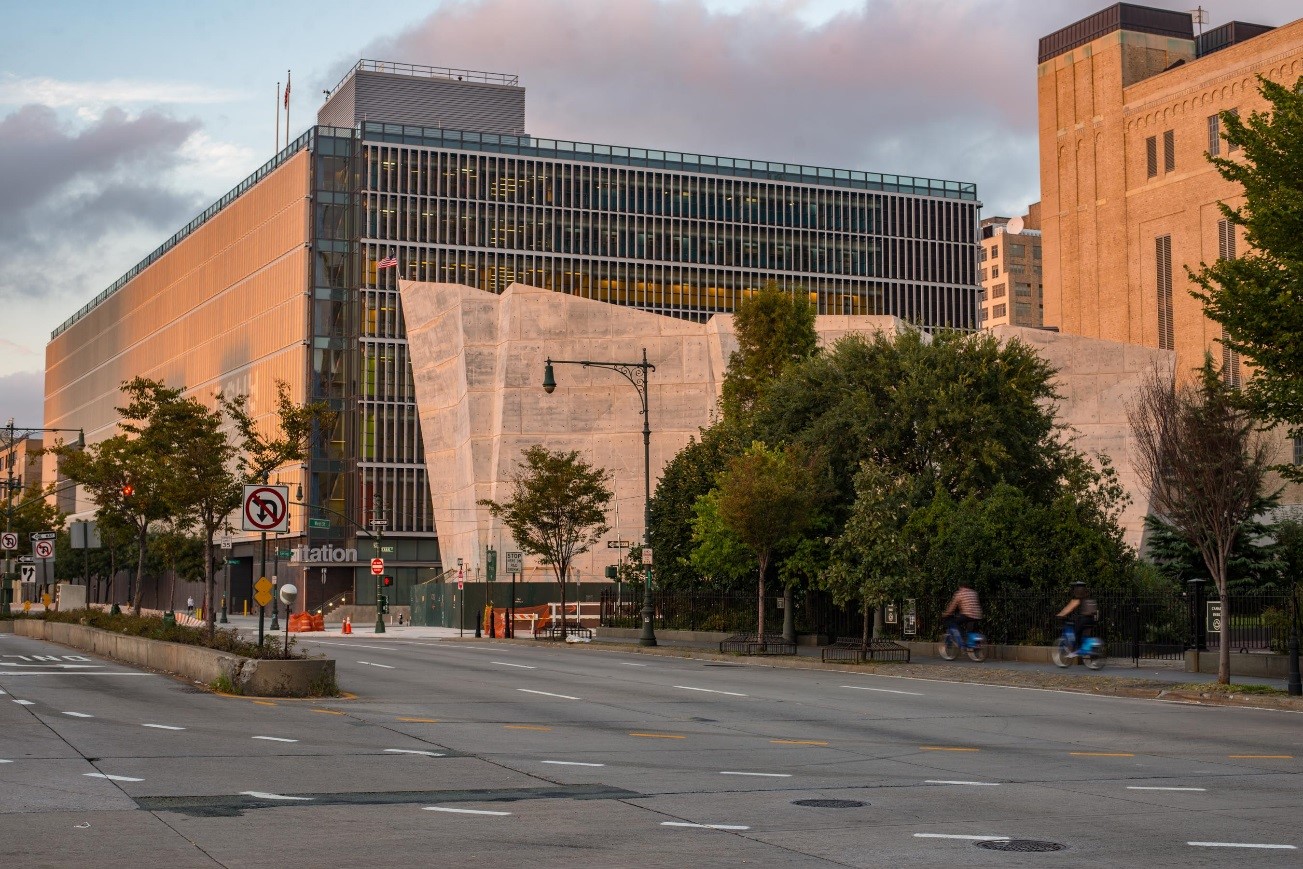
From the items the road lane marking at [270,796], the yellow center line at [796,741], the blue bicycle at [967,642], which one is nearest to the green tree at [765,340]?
the blue bicycle at [967,642]

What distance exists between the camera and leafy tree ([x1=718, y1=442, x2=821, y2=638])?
41094 mm

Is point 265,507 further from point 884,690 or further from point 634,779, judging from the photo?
point 634,779

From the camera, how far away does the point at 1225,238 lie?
102 metres

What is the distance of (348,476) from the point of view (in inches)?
4461

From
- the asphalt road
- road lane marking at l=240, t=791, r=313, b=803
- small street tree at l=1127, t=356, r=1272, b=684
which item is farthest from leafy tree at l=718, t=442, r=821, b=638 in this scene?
road lane marking at l=240, t=791, r=313, b=803

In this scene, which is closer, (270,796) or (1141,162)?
(270,796)

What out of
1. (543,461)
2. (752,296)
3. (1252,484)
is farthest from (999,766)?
(752,296)

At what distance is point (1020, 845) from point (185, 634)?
22626 millimetres

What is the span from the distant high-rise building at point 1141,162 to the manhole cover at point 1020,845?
9358 cm

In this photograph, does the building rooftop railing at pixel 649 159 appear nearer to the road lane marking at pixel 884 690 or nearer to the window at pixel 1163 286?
the window at pixel 1163 286

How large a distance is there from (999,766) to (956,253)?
11968cm

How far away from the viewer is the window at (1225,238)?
330 feet

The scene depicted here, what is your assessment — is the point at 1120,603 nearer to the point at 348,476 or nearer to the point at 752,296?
the point at 752,296

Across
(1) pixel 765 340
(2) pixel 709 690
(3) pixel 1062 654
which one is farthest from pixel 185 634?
(1) pixel 765 340
